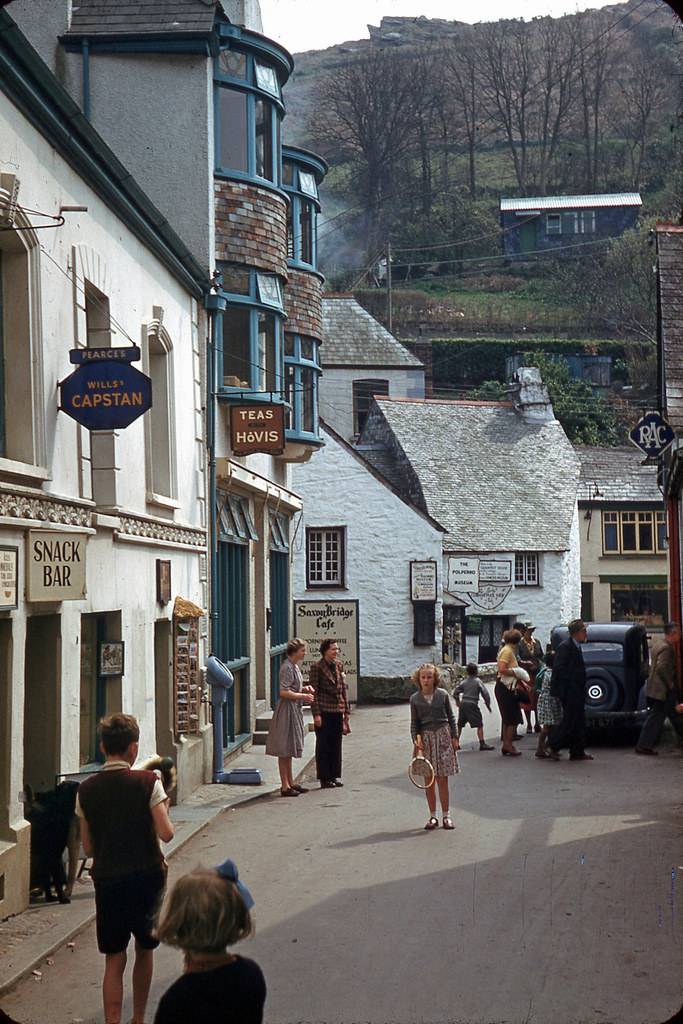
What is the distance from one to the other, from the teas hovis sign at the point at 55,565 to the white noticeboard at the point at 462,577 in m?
27.1

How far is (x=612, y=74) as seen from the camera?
3607 inches

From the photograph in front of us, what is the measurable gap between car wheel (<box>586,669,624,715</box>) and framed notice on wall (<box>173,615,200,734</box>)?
260 inches

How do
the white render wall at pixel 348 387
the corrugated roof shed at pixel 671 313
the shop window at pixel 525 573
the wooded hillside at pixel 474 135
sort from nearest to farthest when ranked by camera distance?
the corrugated roof shed at pixel 671 313
the shop window at pixel 525 573
the white render wall at pixel 348 387
the wooded hillside at pixel 474 135

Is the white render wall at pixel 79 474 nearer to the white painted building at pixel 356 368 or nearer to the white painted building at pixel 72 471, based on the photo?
the white painted building at pixel 72 471

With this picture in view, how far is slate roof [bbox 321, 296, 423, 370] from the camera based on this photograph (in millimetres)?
50656

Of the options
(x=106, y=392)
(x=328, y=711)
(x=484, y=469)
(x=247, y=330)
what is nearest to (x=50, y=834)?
(x=106, y=392)

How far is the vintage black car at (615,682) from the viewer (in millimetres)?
18469

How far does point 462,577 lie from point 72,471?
26842 mm

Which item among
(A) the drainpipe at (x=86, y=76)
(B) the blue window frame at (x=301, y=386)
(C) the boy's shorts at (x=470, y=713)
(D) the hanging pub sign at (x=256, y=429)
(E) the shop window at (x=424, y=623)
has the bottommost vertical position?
(C) the boy's shorts at (x=470, y=713)

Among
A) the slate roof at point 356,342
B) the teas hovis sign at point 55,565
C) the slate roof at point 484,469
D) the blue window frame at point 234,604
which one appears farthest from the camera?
the slate roof at point 356,342

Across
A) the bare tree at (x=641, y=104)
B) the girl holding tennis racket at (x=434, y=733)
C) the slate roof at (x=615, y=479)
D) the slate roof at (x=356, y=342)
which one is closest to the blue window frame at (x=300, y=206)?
the girl holding tennis racket at (x=434, y=733)

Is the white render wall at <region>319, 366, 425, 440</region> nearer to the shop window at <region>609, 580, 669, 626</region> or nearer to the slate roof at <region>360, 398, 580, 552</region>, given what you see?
the slate roof at <region>360, 398, 580, 552</region>

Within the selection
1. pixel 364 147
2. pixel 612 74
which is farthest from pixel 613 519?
pixel 612 74

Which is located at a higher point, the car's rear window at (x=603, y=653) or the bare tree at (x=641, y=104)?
the bare tree at (x=641, y=104)
